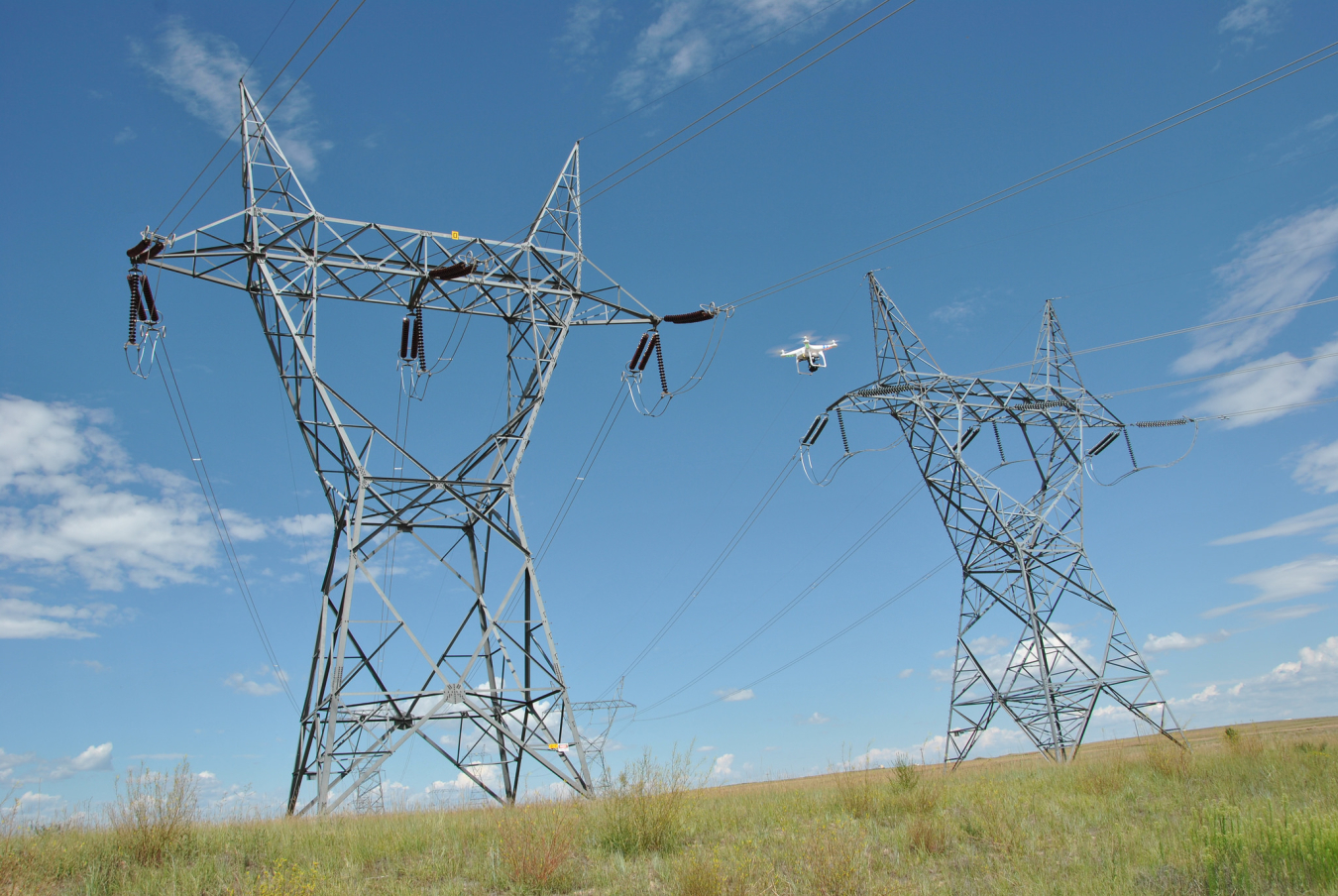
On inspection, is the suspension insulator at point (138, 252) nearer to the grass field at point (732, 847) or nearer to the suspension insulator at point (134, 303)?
the suspension insulator at point (134, 303)

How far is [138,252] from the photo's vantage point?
17.3 metres

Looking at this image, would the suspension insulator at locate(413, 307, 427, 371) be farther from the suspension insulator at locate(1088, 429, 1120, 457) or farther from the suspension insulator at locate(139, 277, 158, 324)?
the suspension insulator at locate(1088, 429, 1120, 457)

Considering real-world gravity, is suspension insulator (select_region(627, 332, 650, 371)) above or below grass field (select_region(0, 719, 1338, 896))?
above

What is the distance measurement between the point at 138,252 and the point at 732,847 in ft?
55.2

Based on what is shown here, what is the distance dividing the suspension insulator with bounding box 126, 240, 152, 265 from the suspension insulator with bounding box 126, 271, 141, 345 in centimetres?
30

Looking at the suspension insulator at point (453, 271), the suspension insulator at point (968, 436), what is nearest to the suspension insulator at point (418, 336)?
the suspension insulator at point (453, 271)

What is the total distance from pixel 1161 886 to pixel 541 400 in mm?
15122

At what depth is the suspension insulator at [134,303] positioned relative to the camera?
56.9 ft

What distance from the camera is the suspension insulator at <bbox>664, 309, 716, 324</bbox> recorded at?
21.7 metres

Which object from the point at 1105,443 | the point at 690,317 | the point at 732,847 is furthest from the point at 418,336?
the point at 1105,443

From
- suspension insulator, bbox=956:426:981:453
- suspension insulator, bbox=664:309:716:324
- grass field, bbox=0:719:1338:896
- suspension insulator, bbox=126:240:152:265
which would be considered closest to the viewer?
grass field, bbox=0:719:1338:896

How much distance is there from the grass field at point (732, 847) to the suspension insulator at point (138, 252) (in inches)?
468

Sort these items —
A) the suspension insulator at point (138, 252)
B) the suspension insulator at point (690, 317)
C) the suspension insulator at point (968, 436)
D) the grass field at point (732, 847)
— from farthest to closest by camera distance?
1. the suspension insulator at point (968, 436)
2. the suspension insulator at point (690, 317)
3. the suspension insulator at point (138, 252)
4. the grass field at point (732, 847)

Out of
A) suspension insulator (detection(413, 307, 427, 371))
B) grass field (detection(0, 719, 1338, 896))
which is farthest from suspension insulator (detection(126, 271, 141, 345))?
grass field (detection(0, 719, 1338, 896))
